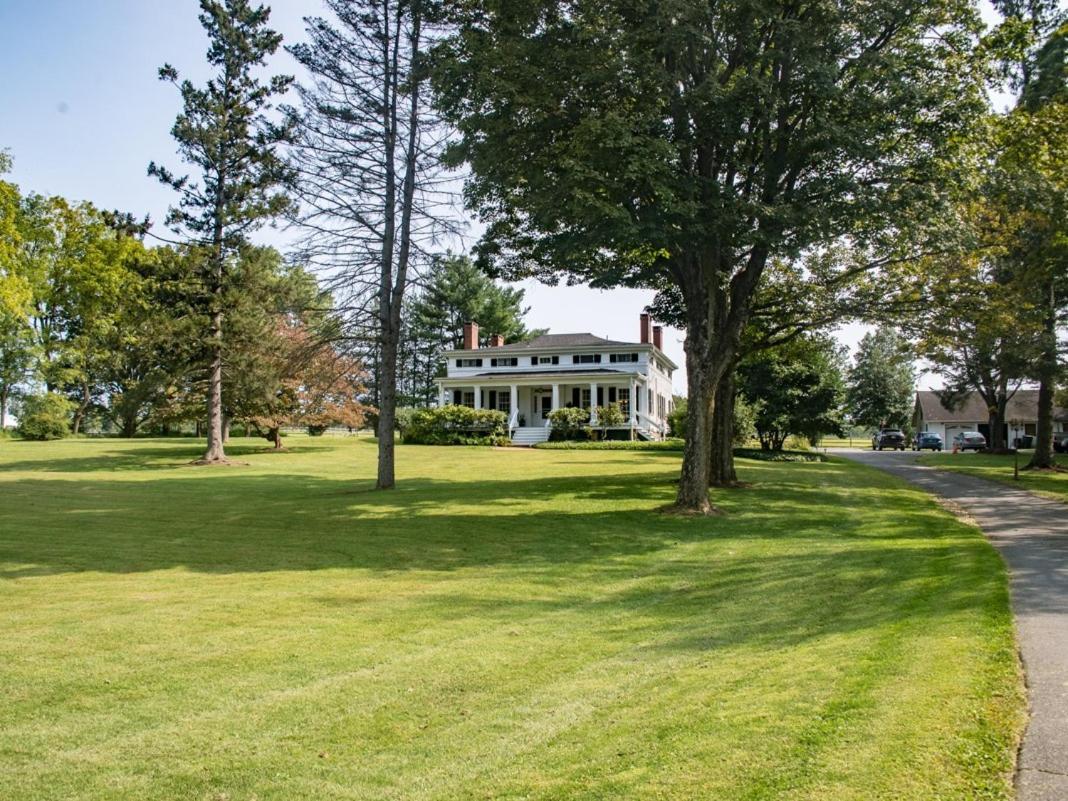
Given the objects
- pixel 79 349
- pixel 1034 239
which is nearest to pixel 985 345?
pixel 1034 239

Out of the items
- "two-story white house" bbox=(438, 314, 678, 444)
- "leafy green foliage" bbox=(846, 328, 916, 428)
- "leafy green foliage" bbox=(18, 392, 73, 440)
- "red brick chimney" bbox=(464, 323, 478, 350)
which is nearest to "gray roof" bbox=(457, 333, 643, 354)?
"two-story white house" bbox=(438, 314, 678, 444)

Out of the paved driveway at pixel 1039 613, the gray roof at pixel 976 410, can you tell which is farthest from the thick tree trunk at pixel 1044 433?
the gray roof at pixel 976 410

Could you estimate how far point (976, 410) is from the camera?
227ft

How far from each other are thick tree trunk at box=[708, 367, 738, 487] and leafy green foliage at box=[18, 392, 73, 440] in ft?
133

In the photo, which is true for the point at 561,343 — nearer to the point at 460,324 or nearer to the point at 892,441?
the point at 460,324

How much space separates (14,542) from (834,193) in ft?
49.9

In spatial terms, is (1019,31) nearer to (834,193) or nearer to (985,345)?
(834,193)

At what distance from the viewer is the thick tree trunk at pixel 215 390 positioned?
99.8 ft

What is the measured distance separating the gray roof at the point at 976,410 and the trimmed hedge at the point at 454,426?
39.8 meters

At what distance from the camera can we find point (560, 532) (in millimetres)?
13445

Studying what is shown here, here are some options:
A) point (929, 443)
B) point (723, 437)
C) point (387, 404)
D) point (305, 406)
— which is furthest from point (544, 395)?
point (929, 443)

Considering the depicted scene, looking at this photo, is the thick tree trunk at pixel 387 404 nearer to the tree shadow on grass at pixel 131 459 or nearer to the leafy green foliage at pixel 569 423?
the tree shadow on grass at pixel 131 459

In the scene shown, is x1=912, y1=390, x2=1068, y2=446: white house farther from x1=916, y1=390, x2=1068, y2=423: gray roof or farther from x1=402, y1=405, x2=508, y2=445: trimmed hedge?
x1=402, y1=405, x2=508, y2=445: trimmed hedge

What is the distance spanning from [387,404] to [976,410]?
65.4 m
